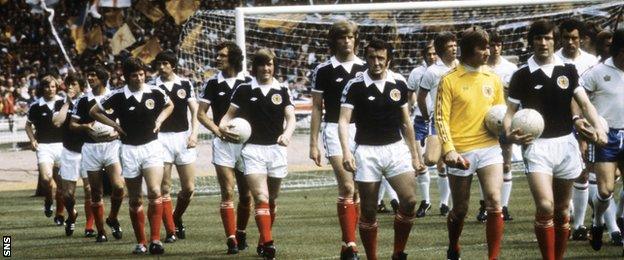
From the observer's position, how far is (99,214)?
46.5ft

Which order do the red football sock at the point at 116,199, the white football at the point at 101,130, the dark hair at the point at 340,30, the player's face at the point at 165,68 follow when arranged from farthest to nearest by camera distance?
the player's face at the point at 165,68
the red football sock at the point at 116,199
the white football at the point at 101,130
the dark hair at the point at 340,30

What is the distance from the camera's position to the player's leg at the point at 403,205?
1047 centimetres

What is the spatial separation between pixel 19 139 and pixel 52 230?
15966 millimetres

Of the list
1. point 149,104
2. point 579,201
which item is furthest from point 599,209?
point 149,104

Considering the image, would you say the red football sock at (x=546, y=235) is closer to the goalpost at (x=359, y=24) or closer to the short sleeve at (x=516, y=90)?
the short sleeve at (x=516, y=90)

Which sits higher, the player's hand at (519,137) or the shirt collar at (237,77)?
the player's hand at (519,137)

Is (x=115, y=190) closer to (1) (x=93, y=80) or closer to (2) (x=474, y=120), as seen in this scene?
(1) (x=93, y=80)

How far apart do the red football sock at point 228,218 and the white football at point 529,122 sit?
3.85 metres

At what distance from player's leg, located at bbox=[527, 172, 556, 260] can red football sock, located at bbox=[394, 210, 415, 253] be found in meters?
1.20

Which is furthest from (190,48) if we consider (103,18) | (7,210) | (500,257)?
(103,18)

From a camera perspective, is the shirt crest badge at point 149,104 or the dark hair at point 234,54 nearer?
the dark hair at point 234,54

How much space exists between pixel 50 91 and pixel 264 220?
616 centimetres

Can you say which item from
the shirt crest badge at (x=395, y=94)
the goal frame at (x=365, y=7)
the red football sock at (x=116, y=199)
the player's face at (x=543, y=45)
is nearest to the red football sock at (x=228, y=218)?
the red football sock at (x=116, y=199)

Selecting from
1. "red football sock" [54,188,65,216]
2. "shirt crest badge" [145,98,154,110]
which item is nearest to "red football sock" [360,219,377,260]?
"shirt crest badge" [145,98,154,110]
